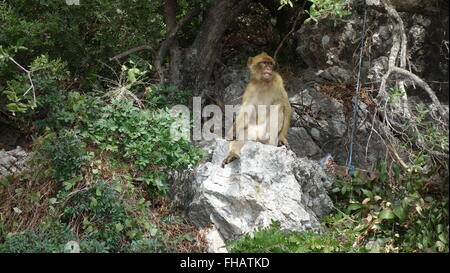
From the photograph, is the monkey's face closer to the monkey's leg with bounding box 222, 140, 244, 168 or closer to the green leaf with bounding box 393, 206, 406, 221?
the monkey's leg with bounding box 222, 140, 244, 168

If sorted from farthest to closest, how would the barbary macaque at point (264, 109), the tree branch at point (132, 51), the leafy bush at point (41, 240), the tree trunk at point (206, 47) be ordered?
the tree trunk at point (206, 47), the tree branch at point (132, 51), the barbary macaque at point (264, 109), the leafy bush at point (41, 240)

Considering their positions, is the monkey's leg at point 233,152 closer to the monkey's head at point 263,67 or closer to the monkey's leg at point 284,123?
the monkey's leg at point 284,123

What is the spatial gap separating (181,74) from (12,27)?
2.55m

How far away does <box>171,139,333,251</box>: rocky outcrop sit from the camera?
21.9 feet

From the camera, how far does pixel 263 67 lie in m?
7.46

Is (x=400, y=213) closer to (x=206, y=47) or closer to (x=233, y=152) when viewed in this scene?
(x=233, y=152)

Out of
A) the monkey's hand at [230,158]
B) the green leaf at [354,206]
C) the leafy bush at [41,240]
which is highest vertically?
the monkey's hand at [230,158]

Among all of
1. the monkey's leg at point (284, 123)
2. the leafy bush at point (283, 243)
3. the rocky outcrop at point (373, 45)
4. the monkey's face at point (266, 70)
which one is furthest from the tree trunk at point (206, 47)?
the leafy bush at point (283, 243)

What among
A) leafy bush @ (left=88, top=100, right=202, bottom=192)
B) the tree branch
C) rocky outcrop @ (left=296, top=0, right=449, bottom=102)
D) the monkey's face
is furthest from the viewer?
rocky outcrop @ (left=296, top=0, right=449, bottom=102)

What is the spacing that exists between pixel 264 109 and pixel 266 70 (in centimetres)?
51

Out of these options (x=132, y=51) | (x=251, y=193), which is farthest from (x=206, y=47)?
(x=251, y=193)

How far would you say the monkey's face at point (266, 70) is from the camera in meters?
7.41

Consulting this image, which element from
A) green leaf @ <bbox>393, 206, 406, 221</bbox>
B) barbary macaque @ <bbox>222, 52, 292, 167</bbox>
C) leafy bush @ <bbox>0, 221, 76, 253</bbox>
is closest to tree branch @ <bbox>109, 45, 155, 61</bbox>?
barbary macaque @ <bbox>222, 52, 292, 167</bbox>

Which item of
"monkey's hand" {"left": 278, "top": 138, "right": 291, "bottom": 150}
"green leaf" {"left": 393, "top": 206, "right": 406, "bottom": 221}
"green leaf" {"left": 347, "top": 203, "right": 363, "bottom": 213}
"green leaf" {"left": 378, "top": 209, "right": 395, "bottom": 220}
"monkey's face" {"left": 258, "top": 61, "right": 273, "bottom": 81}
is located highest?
"monkey's face" {"left": 258, "top": 61, "right": 273, "bottom": 81}
